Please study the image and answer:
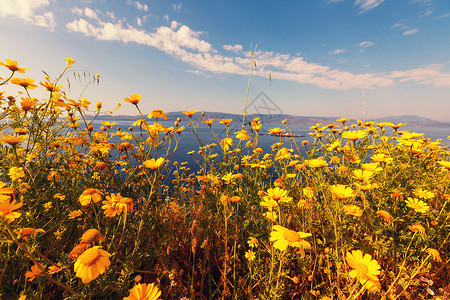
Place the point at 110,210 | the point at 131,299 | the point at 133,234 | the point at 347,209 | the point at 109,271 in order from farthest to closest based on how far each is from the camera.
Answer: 1. the point at 133,234
2. the point at 347,209
3. the point at 110,210
4. the point at 109,271
5. the point at 131,299

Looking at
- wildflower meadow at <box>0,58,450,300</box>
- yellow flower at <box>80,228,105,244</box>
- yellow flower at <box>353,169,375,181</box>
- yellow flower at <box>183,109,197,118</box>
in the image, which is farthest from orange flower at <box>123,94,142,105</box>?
yellow flower at <box>353,169,375,181</box>

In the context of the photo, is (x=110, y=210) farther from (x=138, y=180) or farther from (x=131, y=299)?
(x=131, y=299)

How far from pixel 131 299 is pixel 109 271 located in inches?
18.3

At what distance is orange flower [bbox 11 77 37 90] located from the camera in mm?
1826

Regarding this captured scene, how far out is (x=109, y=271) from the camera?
4.02 ft

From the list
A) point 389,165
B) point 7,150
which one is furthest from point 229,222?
point 7,150

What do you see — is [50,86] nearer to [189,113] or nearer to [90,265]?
[189,113]

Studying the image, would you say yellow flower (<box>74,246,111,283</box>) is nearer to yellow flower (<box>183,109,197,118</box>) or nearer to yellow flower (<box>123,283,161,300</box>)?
yellow flower (<box>123,283,161,300</box>)

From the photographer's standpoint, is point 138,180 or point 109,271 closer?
point 109,271

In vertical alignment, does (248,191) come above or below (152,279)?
above

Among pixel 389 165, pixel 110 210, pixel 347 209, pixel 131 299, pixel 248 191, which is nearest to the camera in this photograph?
pixel 131 299

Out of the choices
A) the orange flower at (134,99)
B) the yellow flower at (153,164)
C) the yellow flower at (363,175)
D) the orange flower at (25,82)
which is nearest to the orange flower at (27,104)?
the orange flower at (25,82)

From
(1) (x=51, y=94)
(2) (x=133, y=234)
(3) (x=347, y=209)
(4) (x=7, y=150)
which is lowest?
(2) (x=133, y=234)

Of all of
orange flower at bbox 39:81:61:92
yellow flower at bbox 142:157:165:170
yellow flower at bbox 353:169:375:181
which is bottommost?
yellow flower at bbox 353:169:375:181
